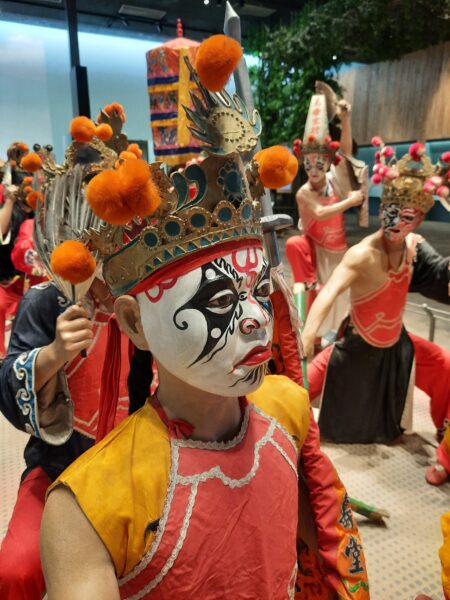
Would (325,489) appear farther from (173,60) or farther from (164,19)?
(164,19)

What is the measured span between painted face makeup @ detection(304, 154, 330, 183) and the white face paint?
238 centimetres

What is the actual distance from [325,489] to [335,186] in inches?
94.7

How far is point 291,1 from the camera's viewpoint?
4.44 m

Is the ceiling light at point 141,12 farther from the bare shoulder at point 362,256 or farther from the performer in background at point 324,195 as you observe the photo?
the bare shoulder at point 362,256

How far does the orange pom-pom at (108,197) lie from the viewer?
621mm

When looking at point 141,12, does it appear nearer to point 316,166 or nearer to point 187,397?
point 316,166

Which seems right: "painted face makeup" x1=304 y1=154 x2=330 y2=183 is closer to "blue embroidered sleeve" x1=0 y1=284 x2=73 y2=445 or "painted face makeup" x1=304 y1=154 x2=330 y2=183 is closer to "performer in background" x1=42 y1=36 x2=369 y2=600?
"blue embroidered sleeve" x1=0 y1=284 x2=73 y2=445

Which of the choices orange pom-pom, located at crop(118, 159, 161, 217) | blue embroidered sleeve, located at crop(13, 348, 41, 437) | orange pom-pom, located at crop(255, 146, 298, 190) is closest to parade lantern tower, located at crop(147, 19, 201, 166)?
blue embroidered sleeve, located at crop(13, 348, 41, 437)

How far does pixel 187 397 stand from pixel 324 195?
8.31ft

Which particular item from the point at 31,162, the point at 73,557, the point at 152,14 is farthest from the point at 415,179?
the point at 152,14

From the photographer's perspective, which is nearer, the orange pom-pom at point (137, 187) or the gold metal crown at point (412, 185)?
the orange pom-pom at point (137, 187)

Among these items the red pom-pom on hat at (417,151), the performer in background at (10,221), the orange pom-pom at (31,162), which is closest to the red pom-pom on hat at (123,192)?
the orange pom-pom at (31,162)

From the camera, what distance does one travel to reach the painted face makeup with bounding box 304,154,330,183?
115 inches

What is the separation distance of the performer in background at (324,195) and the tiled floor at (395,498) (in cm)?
68
